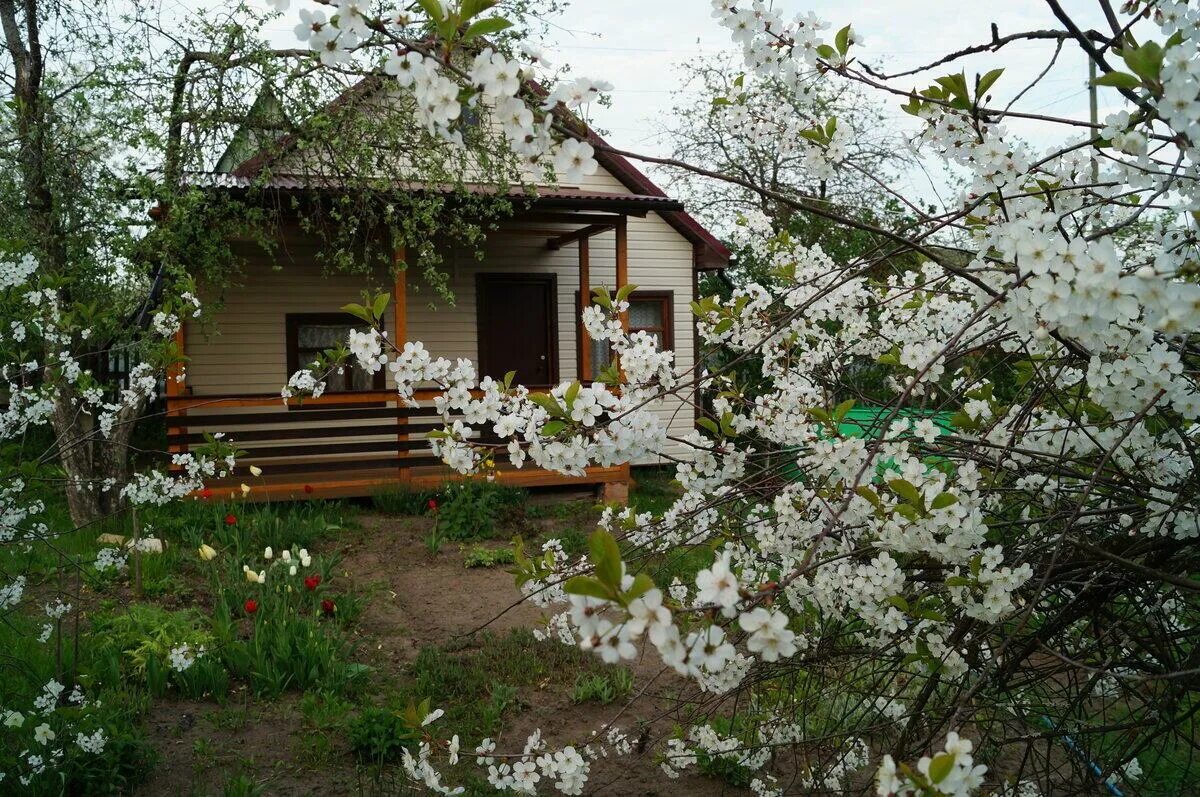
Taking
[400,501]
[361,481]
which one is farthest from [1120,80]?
[361,481]

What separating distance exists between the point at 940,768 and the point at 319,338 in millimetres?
10356

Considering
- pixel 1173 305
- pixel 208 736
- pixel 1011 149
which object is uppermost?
pixel 1011 149

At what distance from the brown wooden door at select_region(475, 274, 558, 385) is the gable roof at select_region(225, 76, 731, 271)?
1.53 meters

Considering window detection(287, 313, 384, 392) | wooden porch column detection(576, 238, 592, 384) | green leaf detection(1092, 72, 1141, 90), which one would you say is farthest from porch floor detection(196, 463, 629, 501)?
green leaf detection(1092, 72, 1141, 90)

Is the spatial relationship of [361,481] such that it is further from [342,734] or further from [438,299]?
[342,734]

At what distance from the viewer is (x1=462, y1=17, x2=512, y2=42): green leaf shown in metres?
1.39

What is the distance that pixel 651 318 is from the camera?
1261cm

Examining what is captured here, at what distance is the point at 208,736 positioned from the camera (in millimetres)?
4211

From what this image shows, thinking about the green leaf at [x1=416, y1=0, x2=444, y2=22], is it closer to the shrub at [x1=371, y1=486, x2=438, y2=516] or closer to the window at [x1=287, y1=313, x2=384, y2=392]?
the shrub at [x1=371, y1=486, x2=438, y2=516]

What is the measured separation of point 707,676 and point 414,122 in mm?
6671

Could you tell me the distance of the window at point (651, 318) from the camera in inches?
489

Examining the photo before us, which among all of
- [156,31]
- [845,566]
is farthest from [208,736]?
[156,31]

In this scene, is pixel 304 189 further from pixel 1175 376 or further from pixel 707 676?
pixel 1175 376

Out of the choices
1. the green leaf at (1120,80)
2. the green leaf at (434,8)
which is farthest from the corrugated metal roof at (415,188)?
the green leaf at (1120,80)
